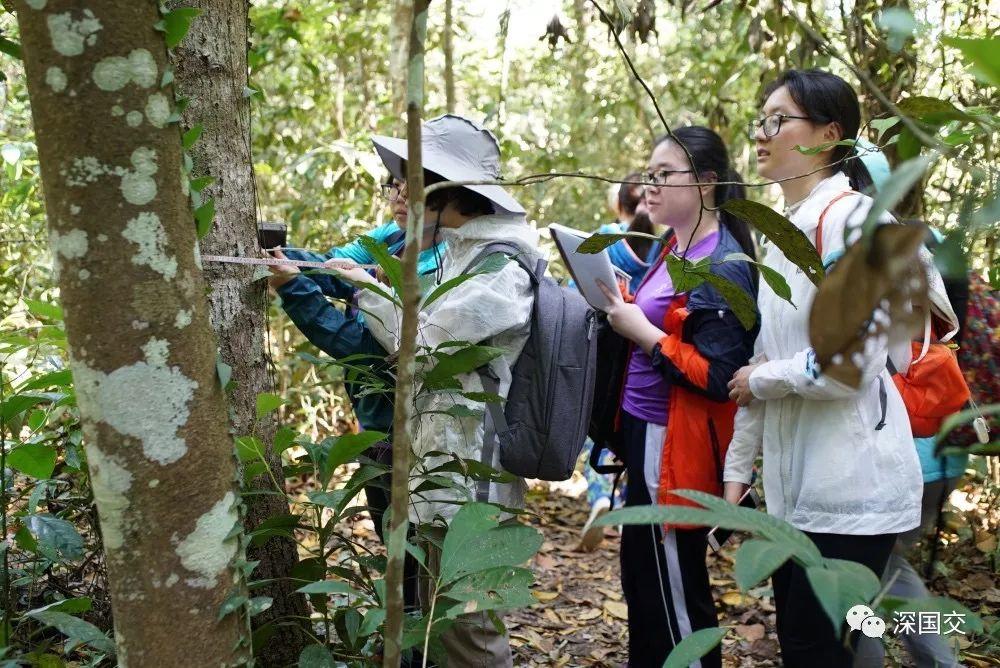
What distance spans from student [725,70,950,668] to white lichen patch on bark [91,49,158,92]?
1.28 meters

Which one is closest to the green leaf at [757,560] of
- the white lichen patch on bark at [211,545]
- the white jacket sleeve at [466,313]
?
the white lichen patch on bark at [211,545]

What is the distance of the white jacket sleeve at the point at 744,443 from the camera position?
2287 mm

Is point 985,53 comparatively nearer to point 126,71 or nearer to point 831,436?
point 126,71

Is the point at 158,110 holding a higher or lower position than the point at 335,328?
higher

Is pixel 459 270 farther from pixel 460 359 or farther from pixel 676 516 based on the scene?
pixel 676 516

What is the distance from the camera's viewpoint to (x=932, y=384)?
7.11 ft

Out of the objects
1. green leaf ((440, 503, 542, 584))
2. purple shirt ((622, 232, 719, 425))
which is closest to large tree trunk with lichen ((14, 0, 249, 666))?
green leaf ((440, 503, 542, 584))

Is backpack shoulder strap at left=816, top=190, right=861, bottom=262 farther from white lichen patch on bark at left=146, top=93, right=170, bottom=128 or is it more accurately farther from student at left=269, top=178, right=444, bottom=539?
white lichen patch on bark at left=146, top=93, right=170, bottom=128

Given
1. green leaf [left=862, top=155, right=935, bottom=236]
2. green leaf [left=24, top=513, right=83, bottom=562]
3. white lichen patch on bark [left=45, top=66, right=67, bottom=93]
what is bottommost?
green leaf [left=24, top=513, right=83, bottom=562]

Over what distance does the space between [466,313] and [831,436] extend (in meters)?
0.90

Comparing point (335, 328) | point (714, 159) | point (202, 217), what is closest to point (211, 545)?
point (202, 217)

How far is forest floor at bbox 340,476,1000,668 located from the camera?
3080mm

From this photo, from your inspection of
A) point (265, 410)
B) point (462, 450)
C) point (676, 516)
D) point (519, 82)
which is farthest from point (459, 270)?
point (519, 82)

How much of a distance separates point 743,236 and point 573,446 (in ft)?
2.91
